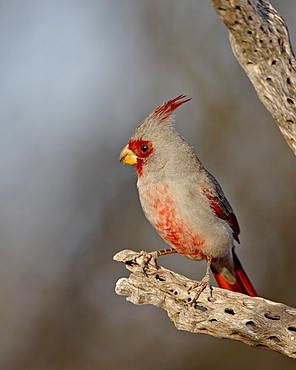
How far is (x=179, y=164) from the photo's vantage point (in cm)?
369

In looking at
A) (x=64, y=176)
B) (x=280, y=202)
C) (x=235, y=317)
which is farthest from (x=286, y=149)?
(x=235, y=317)

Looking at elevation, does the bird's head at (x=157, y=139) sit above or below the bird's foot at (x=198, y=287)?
above

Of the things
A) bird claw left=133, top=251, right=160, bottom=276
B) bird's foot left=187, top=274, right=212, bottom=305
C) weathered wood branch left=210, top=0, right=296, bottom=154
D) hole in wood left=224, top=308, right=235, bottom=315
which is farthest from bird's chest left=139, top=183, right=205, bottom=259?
weathered wood branch left=210, top=0, right=296, bottom=154

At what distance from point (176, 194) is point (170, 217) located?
0.54ft

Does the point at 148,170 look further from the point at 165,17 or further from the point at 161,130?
the point at 165,17

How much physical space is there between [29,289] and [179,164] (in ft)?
10.6

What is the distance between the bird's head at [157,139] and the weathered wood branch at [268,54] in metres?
0.70

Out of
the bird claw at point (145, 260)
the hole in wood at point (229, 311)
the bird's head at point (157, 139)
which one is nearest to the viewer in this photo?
the hole in wood at point (229, 311)

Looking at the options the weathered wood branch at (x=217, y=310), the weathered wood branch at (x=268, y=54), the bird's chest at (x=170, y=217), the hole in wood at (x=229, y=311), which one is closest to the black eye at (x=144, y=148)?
the bird's chest at (x=170, y=217)

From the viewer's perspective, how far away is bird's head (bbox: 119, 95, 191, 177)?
372cm

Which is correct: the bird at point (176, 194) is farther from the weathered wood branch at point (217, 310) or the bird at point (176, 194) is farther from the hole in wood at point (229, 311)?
the hole in wood at point (229, 311)

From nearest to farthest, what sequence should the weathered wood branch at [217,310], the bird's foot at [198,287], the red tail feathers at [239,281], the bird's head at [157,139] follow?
1. the weathered wood branch at [217,310]
2. the bird's foot at [198,287]
3. the bird's head at [157,139]
4. the red tail feathers at [239,281]

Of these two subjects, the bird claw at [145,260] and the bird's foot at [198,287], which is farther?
the bird claw at [145,260]

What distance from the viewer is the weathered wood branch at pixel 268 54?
300 cm
